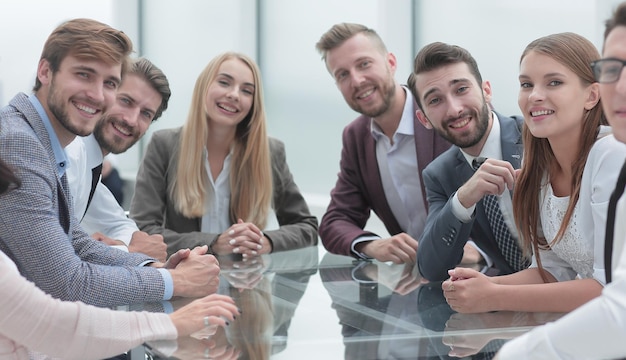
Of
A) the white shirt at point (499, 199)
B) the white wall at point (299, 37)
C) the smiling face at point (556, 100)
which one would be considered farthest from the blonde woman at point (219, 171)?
the smiling face at point (556, 100)

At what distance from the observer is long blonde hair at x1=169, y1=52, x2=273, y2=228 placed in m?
3.76

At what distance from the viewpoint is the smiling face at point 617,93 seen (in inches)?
61.4

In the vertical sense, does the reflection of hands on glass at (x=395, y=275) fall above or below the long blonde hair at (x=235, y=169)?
below

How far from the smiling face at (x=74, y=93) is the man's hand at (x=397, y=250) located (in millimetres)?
1153

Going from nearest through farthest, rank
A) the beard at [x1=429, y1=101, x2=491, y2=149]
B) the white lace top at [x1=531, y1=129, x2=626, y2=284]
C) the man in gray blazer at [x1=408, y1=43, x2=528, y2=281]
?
1. the white lace top at [x1=531, y1=129, x2=626, y2=284]
2. the man in gray blazer at [x1=408, y1=43, x2=528, y2=281]
3. the beard at [x1=429, y1=101, x2=491, y2=149]

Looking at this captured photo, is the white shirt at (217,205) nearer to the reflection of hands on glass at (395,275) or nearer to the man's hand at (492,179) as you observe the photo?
the reflection of hands on glass at (395,275)

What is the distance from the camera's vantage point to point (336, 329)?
2.09 metres

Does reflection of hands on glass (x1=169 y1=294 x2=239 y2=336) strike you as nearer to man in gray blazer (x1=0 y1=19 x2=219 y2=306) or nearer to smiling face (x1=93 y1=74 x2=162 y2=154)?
man in gray blazer (x1=0 y1=19 x2=219 y2=306)

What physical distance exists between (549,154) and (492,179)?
194 millimetres

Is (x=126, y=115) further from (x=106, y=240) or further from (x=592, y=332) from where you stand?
(x=592, y=332)

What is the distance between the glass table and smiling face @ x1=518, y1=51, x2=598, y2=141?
52 centimetres

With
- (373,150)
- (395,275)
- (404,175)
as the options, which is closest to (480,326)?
(395,275)

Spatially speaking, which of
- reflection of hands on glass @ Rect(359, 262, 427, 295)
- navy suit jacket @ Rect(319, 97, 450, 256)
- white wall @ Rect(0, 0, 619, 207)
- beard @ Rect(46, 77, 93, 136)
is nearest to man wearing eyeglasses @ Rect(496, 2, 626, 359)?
reflection of hands on glass @ Rect(359, 262, 427, 295)

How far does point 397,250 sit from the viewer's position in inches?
125
